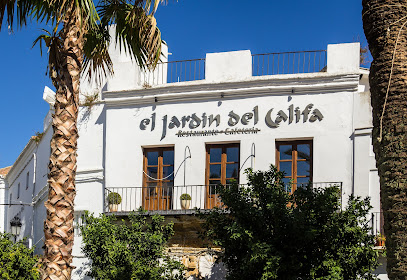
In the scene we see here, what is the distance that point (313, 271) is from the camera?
580 inches

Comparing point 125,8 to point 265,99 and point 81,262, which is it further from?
point 81,262

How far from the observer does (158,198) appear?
2072cm

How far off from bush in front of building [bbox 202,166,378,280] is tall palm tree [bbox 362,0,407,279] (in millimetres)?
5342

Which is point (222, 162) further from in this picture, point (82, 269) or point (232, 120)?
point (82, 269)

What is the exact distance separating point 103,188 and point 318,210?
7961 mm

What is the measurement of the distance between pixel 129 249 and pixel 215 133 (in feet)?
13.7

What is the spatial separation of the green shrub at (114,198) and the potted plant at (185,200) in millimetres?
1781

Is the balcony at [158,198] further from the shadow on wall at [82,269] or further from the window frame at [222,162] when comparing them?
the shadow on wall at [82,269]

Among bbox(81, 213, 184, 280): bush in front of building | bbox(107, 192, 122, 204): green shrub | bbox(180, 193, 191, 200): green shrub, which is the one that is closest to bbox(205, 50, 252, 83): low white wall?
bbox(180, 193, 191, 200): green shrub

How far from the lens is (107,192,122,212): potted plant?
20.6 metres

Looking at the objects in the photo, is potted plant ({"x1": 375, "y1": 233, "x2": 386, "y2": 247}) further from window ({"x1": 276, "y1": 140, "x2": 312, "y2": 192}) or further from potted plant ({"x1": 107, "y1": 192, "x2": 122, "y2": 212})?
potted plant ({"x1": 107, "y1": 192, "x2": 122, "y2": 212})

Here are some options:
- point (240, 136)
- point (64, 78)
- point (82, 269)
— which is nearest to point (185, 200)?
point (240, 136)

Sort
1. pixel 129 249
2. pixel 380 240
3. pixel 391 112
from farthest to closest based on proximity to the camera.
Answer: pixel 380 240, pixel 129 249, pixel 391 112

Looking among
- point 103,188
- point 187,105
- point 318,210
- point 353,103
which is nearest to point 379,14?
point 318,210
